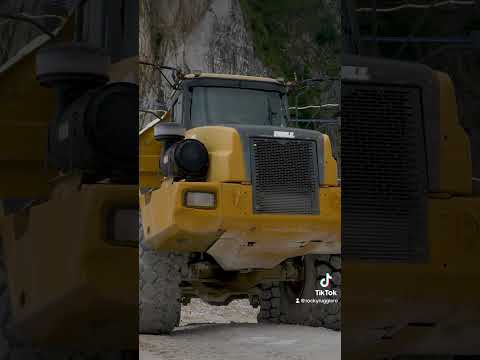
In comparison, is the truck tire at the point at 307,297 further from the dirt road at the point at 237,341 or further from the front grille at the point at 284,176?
the front grille at the point at 284,176

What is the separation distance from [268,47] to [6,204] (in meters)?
0.64

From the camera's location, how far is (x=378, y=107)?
5.12ft

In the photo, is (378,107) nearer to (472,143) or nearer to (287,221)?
(472,143)

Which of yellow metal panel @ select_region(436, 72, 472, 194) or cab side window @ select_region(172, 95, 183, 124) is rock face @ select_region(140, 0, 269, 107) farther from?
yellow metal panel @ select_region(436, 72, 472, 194)

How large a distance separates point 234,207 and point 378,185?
0.81 metres

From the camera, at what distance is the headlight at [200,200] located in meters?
2.20

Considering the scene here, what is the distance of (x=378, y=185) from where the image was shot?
59.8 inches

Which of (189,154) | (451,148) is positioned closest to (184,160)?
(189,154)

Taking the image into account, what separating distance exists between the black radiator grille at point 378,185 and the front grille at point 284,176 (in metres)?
0.37

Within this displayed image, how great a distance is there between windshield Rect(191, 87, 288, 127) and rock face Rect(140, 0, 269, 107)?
0.25 ft

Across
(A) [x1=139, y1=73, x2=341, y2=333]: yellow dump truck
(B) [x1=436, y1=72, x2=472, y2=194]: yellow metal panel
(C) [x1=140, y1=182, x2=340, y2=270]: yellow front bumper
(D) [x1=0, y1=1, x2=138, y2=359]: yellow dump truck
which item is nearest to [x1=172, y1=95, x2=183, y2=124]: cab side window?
(A) [x1=139, y1=73, x2=341, y2=333]: yellow dump truck

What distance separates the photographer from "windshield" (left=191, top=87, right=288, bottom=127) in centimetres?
182

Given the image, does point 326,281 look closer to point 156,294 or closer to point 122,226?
point 156,294

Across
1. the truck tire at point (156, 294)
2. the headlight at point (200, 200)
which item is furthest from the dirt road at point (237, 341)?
the headlight at point (200, 200)
